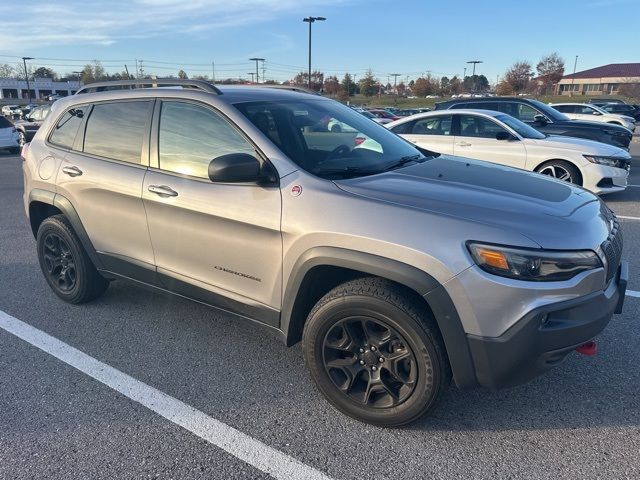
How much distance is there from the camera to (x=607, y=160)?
8047 millimetres

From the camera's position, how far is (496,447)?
254 cm

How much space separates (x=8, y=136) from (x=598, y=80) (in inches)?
3268

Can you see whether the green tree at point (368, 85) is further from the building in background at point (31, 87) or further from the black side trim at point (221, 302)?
the black side trim at point (221, 302)

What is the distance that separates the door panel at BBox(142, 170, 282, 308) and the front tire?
0.39 metres

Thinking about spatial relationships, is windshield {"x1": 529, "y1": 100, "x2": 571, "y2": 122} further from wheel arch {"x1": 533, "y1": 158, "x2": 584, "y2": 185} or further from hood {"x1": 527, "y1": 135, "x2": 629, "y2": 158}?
wheel arch {"x1": 533, "y1": 158, "x2": 584, "y2": 185}

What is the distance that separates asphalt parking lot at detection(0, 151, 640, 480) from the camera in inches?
95.0

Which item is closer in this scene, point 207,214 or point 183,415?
point 183,415

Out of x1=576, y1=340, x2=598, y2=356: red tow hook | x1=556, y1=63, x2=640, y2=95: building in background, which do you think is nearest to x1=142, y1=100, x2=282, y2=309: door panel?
x1=576, y1=340, x2=598, y2=356: red tow hook

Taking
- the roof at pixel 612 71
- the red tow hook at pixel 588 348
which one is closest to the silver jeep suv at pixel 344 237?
the red tow hook at pixel 588 348

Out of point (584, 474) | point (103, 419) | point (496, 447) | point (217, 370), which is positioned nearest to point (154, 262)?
point (217, 370)

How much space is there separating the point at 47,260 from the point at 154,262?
1.51m

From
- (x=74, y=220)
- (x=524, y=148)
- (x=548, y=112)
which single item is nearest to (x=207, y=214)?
(x=74, y=220)

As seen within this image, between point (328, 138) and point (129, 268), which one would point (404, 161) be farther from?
point (129, 268)

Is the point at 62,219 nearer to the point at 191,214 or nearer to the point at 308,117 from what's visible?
the point at 191,214
